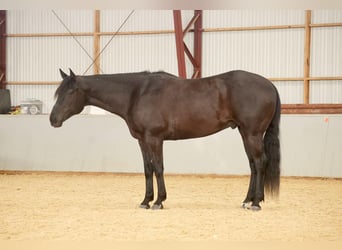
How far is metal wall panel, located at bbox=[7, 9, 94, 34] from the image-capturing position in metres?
13.1

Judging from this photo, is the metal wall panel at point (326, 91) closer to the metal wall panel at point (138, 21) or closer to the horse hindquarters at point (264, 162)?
the metal wall panel at point (138, 21)

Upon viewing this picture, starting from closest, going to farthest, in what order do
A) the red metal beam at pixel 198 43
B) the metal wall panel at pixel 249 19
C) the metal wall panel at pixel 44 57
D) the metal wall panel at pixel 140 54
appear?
the metal wall panel at pixel 249 19 < the red metal beam at pixel 198 43 < the metal wall panel at pixel 140 54 < the metal wall panel at pixel 44 57

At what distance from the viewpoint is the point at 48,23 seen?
13.2 m

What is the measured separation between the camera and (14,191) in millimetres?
7523

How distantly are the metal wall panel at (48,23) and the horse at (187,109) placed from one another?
7630 millimetres

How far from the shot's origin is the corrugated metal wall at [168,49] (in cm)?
1120

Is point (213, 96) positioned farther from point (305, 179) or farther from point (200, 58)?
point (200, 58)

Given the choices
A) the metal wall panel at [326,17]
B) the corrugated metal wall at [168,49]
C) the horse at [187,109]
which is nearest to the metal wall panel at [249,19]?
the corrugated metal wall at [168,49]

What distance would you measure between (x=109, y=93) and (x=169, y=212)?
153 cm

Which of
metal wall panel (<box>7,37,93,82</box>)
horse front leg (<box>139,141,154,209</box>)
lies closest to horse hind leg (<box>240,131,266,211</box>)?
horse front leg (<box>139,141,154,209</box>)

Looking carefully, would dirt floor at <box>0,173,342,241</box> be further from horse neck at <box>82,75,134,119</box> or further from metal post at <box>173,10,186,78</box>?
metal post at <box>173,10,186,78</box>

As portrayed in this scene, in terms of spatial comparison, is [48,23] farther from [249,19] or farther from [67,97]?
[67,97]

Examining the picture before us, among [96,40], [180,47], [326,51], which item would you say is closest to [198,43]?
[180,47]

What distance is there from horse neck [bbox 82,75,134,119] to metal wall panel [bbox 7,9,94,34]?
25.0 ft
